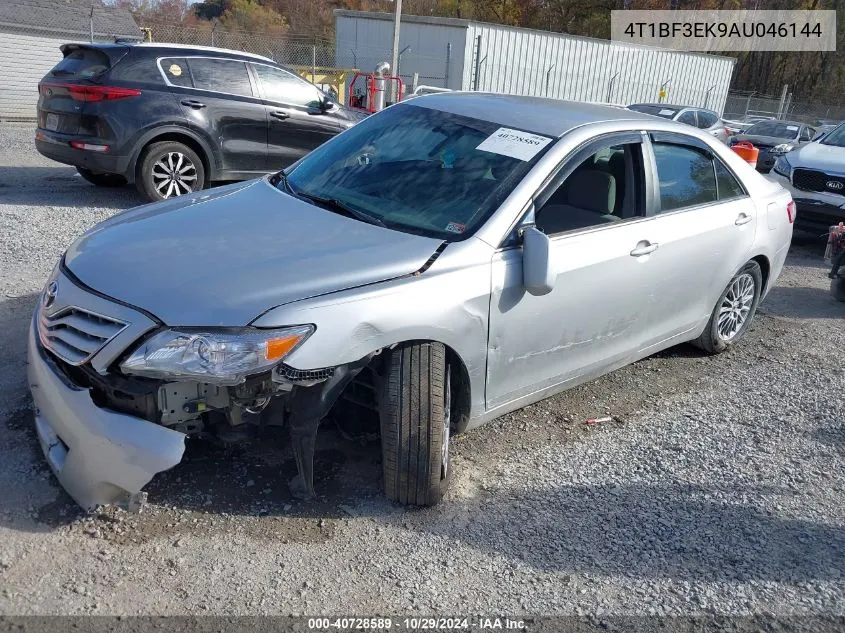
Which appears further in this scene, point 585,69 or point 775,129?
point 585,69

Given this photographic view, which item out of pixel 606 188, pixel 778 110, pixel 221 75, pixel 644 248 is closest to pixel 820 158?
pixel 606 188

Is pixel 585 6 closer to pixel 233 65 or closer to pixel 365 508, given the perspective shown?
pixel 233 65

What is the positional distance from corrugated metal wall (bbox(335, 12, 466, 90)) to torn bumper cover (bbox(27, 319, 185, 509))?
21790mm

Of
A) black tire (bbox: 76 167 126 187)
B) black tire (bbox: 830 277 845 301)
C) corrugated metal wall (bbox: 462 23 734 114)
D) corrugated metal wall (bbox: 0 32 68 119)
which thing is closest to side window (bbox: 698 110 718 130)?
corrugated metal wall (bbox: 462 23 734 114)

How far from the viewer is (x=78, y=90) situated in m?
7.77

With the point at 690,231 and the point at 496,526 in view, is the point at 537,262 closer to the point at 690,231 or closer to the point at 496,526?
the point at 496,526

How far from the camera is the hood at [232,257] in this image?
282 cm

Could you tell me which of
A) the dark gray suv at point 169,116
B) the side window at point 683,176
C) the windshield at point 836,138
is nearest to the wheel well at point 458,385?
the side window at point 683,176

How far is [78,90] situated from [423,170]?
556 cm

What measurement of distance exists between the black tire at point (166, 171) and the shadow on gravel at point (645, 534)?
6.10 metres

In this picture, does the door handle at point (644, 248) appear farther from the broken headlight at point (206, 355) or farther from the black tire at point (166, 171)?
the black tire at point (166, 171)

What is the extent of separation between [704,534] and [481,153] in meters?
2.12

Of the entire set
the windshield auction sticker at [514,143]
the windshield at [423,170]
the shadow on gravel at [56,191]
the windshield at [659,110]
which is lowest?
the shadow on gravel at [56,191]

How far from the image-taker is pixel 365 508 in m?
3.26
